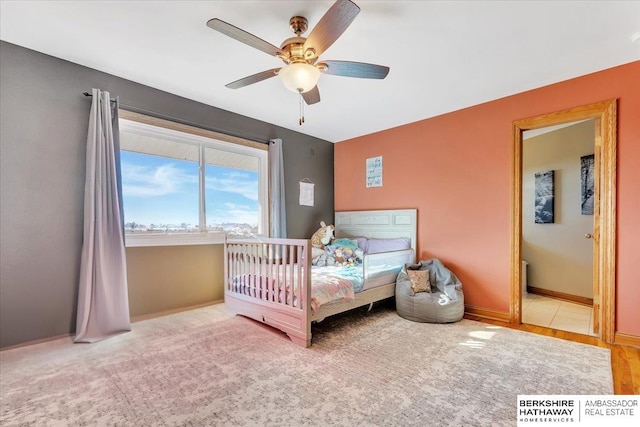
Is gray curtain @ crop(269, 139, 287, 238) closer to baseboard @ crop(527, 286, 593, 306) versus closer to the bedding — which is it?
the bedding

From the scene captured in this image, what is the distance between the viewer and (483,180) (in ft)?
10.8

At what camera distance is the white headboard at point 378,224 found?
3.88 meters

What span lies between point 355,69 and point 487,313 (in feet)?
9.44

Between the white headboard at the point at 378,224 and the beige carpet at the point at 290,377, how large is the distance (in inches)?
57.2

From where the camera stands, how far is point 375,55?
238 cm

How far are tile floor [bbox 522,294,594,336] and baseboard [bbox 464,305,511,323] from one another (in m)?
0.23

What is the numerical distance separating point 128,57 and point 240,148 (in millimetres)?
1555

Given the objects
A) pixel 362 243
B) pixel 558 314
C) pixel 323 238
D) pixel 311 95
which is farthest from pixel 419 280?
pixel 311 95

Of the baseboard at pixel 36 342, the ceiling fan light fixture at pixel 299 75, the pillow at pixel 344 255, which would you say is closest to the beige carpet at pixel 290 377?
the baseboard at pixel 36 342

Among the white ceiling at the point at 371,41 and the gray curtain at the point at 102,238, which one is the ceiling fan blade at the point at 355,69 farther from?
the gray curtain at the point at 102,238

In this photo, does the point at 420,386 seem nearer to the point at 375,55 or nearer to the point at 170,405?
the point at 170,405

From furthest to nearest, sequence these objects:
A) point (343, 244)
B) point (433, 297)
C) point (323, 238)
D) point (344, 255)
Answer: point (323, 238)
point (343, 244)
point (344, 255)
point (433, 297)

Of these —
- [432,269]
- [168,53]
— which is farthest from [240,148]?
[432,269]

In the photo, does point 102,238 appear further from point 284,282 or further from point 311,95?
point 311,95
